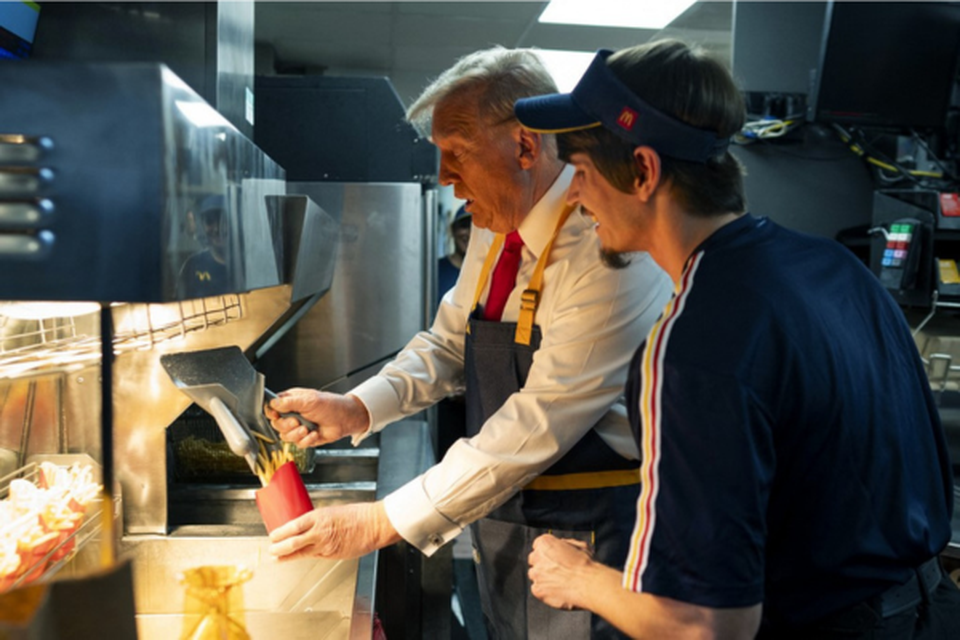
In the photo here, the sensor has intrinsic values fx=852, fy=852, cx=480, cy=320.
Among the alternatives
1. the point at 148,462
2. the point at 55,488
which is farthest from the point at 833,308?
the point at 148,462

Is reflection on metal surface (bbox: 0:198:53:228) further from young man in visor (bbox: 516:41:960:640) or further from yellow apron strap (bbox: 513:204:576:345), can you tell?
yellow apron strap (bbox: 513:204:576:345)

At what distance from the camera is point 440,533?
53.0 inches

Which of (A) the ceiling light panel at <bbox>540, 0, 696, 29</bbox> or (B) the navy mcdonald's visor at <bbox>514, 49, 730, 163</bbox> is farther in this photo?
(A) the ceiling light panel at <bbox>540, 0, 696, 29</bbox>

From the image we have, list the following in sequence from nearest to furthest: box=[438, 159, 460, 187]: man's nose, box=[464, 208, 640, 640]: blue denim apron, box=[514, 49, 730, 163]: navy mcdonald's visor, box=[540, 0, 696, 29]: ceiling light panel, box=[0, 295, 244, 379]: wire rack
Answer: box=[514, 49, 730, 163]: navy mcdonald's visor < box=[0, 295, 244, 379]: wire rack < box=[464, 208, 640, 640]: blue denim apron < box=[438, 159, 460, 187]: man's nose < box=[540, 0, 696, 29]: ceiling light panel

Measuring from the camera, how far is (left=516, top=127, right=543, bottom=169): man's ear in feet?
4.97

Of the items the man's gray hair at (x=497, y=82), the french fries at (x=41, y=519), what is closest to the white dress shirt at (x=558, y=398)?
the man's gray hair at (x=497, y=82)

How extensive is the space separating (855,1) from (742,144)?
2.06 feet

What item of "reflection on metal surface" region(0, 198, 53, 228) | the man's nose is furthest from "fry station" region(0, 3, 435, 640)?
the man's nose

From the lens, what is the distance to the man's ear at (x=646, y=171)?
1.00 meters

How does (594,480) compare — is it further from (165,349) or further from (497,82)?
(165,349)

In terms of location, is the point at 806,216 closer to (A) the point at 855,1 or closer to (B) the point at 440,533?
(A) the point at 855,1

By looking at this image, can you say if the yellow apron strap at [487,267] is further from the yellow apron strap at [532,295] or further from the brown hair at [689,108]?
the brown hair at [689,108]

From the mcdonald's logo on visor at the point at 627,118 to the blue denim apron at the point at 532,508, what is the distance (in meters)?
0.49

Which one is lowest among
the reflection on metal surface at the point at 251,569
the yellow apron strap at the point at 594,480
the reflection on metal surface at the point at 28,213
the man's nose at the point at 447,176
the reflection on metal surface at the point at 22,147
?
the reflection on metal surface at the point at 251,569
